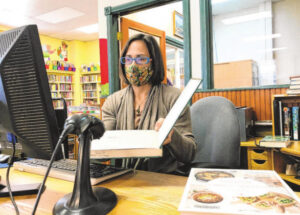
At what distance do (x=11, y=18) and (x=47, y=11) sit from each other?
1.06 metres

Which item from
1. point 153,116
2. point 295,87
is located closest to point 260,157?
point 295,87

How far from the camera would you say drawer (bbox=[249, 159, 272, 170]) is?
6.53 feet

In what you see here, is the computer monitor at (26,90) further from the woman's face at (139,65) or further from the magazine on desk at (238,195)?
the woman's face at (139,65)

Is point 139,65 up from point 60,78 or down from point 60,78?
down

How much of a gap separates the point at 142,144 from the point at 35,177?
45cm

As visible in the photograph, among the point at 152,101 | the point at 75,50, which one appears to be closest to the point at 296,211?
the point at 152,101

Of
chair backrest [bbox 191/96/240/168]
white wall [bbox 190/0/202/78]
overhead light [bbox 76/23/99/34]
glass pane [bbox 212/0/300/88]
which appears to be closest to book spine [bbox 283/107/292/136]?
white wall [bbox 190/0/202/78]

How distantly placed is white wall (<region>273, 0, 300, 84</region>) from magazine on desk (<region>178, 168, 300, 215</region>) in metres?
4.81

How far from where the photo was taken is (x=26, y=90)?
0.56 meters

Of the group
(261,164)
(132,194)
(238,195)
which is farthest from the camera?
(261,164)

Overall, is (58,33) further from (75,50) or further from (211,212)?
(211,212)

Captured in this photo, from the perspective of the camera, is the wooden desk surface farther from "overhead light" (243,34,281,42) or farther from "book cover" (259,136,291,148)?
"overhead light" (243,34,281,42)

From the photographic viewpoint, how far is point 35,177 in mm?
861

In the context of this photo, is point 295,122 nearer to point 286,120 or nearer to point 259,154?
point 286,120
